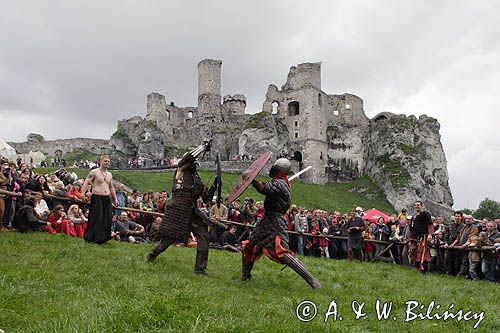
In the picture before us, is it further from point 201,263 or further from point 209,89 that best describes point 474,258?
point 209,89

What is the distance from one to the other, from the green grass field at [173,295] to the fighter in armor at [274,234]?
13.8 inches

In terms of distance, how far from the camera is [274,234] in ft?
26.9

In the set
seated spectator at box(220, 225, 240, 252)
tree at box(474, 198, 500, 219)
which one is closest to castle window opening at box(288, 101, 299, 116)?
tree at box(474, 198, 500, 219)

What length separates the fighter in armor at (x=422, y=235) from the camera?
13391 millimetres

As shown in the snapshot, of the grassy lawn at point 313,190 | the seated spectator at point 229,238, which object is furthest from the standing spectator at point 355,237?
the grassy lawn at point 313,190

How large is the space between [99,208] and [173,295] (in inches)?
216

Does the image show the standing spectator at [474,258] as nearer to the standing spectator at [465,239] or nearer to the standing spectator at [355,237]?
the standing spectator at [465,239]

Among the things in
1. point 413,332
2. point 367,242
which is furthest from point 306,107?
point 413,332

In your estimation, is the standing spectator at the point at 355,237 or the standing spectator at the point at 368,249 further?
the standing spectator at the point at 368,249

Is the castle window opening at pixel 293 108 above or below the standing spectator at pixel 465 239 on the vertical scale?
above

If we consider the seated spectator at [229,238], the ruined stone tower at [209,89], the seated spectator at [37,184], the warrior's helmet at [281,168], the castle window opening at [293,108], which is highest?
the ruined stone tower at [209,89]

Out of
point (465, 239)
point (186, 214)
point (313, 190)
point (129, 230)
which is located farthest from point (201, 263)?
point (313, 190)

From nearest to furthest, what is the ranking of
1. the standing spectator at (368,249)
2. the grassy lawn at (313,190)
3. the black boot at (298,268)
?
the black boot at (298,268) < the standing spectator at (368,249) < the grassy lawn at (313,190)

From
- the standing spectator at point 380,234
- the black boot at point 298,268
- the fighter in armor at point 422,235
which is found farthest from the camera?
the standing spectator at point 380,234
